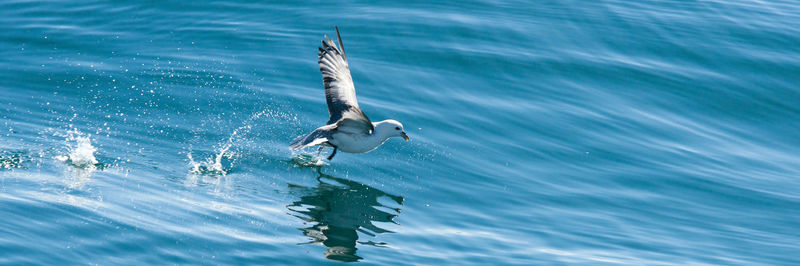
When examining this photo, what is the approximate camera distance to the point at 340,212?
11.7 meters

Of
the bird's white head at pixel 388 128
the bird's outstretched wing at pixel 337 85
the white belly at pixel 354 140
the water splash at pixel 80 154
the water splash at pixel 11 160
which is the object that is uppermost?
the bird's outstretched wing at pixel 337 85

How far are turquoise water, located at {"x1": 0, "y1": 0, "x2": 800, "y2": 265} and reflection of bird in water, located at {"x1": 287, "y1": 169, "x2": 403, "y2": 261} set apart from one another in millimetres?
45

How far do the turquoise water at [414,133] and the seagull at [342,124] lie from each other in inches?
27.9

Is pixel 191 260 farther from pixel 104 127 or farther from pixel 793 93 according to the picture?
pixel 793 93

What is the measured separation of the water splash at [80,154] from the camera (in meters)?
12.2

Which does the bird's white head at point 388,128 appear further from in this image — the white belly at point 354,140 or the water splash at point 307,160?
the water splash at point 307,160

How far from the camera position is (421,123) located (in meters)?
15.6

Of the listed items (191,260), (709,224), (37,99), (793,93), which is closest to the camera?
(191,260)

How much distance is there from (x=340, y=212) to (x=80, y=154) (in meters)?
3.98

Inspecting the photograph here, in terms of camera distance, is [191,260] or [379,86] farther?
[379,86]

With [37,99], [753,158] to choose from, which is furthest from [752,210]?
[37,99]

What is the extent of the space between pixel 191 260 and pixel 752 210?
345 inches

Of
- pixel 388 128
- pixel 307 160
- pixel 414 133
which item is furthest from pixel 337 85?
pixel 414 133

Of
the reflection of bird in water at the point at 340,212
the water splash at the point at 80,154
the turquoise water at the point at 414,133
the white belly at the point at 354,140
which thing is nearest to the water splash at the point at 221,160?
the turquoise water at the point at 414,133
